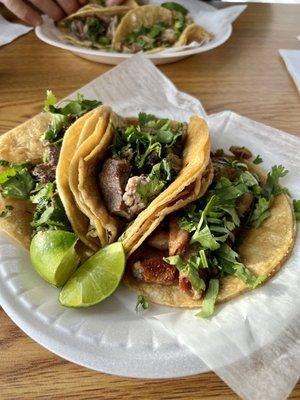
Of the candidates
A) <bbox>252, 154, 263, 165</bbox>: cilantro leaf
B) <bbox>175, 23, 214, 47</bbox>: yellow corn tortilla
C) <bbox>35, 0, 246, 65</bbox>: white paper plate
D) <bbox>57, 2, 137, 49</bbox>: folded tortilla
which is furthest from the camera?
<bbox>57, 2, 137, 49</bbox>: folded tortilla

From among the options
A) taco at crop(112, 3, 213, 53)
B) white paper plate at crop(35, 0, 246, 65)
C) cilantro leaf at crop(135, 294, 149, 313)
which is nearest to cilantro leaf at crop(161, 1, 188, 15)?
taco at crop(112, 3, 213, 53)

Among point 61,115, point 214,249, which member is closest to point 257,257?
point 214,249

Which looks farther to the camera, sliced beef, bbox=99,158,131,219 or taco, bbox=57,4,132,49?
taco, bbox=57,4,132,49

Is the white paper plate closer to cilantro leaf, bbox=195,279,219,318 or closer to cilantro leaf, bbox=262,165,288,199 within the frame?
cilantro leaf, bbox=262,165,288,199

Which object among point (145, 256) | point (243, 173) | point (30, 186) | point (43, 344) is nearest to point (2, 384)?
point (43, 344)

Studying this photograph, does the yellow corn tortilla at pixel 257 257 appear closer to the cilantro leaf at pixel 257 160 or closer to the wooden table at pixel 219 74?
the cilantro leaf at pixel 257 160

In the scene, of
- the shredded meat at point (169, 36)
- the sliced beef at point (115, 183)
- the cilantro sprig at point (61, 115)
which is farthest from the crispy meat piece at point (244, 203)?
the shredded meat at point (169, 36)

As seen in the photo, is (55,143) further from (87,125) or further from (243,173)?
(243,173)
